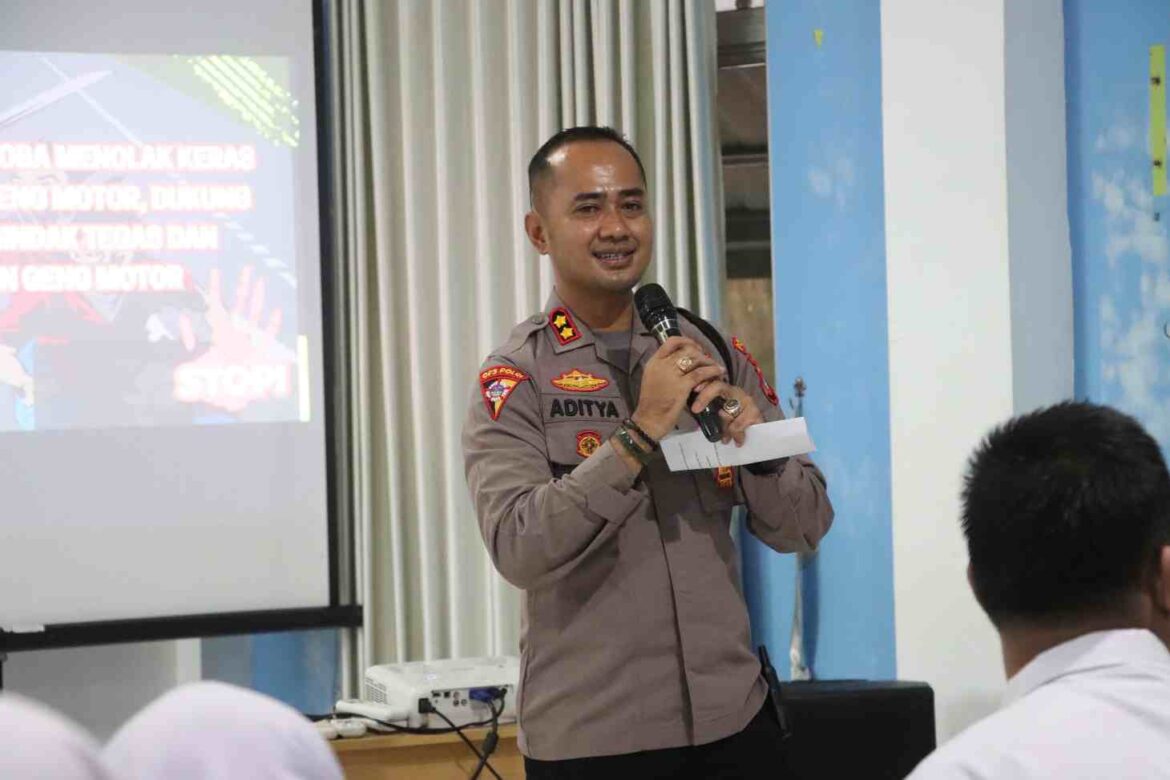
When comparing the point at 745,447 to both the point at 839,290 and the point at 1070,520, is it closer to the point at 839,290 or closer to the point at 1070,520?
the point at 1070,520

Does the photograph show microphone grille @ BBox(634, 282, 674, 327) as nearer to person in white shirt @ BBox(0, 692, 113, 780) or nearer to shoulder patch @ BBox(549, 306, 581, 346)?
shoulder patch @ BBox(549, 306, 581, 346)

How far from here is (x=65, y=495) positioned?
3510 millimetres

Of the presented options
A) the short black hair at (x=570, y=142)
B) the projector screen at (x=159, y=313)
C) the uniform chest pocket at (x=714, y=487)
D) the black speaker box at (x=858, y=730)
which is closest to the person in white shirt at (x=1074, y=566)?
the uniform chest pocket at (x=714, y=487)

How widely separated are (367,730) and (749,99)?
6.24 feet

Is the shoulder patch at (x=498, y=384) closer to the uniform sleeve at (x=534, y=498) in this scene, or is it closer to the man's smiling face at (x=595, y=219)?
the uniform sleeve at (x=534, y=498)

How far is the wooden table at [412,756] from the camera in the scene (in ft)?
9.01

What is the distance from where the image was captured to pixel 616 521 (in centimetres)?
175

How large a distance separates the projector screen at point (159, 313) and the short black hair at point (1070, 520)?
282 cm

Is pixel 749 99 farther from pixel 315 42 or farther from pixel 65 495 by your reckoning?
pixel 65 495

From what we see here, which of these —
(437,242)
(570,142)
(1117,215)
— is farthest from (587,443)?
(437,242)

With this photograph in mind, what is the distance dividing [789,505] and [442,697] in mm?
1193

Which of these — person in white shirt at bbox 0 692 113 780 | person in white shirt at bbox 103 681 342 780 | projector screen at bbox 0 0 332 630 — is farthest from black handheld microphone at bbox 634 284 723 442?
projector screen at bbox 0 0 332 630

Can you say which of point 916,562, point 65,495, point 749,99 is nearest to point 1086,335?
point 916,562

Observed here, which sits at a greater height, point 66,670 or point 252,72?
point 252,72
